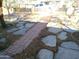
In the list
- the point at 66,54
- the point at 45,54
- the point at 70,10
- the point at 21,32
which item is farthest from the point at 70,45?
the point at 70,10

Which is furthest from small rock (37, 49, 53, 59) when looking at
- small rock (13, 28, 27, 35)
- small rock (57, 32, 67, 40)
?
small rock (13, 28, 27, 35)

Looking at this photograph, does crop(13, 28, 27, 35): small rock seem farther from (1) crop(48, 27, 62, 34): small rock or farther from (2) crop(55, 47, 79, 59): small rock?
(2) crop(55, 47, 79, 59): small rock

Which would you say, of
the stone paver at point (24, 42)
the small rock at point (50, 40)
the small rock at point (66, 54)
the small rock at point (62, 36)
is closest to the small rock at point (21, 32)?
the stone paver at point (24, 42)

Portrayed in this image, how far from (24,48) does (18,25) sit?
6.36 feet

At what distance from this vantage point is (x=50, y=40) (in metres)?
4.64

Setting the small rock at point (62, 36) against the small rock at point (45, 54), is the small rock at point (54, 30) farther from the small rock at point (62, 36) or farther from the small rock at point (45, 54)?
the small rock at point (45, 54)

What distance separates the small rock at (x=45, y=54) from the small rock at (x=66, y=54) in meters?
0.13

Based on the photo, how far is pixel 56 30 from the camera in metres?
5.34

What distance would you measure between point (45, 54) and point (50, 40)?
806 millimetres

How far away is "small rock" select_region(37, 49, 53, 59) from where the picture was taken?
3.80 m

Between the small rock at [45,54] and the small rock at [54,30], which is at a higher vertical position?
the small rock at [54,30]

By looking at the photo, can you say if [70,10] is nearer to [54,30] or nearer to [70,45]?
[54,30]

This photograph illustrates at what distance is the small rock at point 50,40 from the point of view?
443 centimetres

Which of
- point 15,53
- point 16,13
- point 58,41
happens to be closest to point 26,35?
point 58,41
